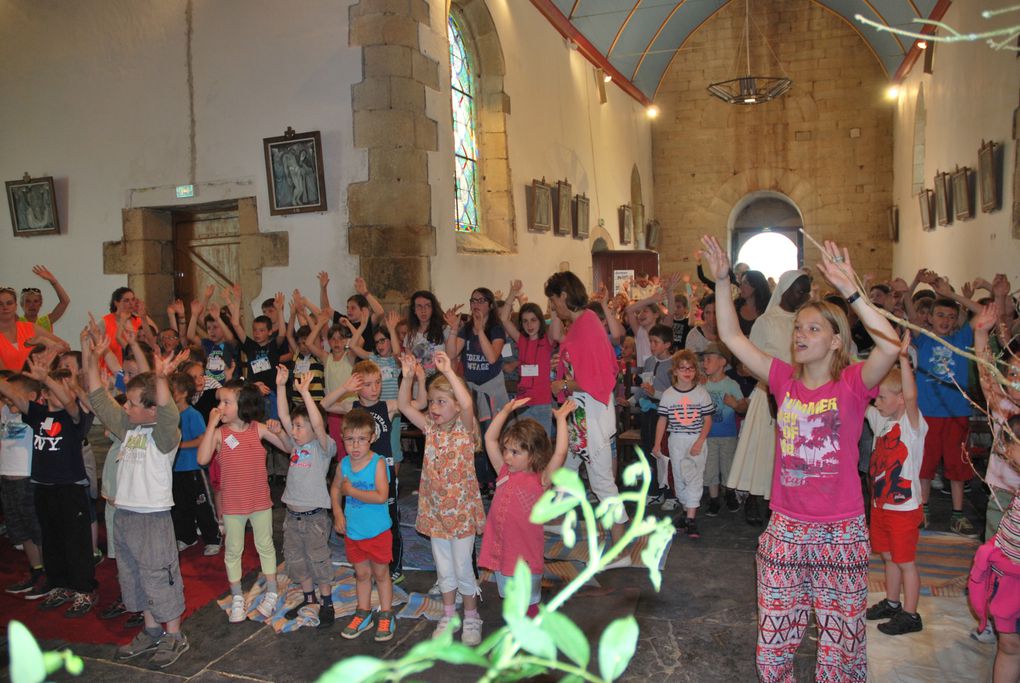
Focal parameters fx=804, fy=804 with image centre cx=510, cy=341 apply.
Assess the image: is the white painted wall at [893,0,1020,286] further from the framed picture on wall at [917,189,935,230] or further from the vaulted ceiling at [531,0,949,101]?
the vaulted ceiling at [531,0,949,101]

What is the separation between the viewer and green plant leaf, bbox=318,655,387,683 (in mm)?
615

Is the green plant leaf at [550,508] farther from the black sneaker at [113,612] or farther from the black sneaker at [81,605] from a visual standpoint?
the black sneaker at [81,605]

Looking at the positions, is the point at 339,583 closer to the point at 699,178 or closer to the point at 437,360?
the point at 437,360

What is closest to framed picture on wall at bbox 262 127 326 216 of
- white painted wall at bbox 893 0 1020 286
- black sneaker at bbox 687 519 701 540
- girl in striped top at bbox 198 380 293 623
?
girl in striped top at bbox 198 380 293 623

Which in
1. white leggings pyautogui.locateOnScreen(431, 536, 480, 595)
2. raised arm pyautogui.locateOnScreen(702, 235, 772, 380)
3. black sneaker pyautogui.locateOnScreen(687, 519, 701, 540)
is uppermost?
raised arm pyautogui.locateOnScreen(702, 235, 772, 380)

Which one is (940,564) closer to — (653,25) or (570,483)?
(570,483)

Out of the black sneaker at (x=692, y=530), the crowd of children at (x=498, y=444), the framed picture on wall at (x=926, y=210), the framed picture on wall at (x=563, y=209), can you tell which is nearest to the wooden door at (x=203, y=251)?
the crowd of children at (x=498, y=444)

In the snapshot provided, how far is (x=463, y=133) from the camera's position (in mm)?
10359

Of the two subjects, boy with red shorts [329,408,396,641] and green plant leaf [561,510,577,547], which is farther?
boy with red shorts [329,408,396,641]

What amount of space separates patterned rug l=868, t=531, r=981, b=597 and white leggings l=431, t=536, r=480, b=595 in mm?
2191

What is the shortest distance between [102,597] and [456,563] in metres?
2.15

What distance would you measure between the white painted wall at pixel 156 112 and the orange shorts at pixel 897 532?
18.7 ft

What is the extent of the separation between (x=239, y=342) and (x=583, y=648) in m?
6.53

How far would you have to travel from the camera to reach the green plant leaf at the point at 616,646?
0.65m
